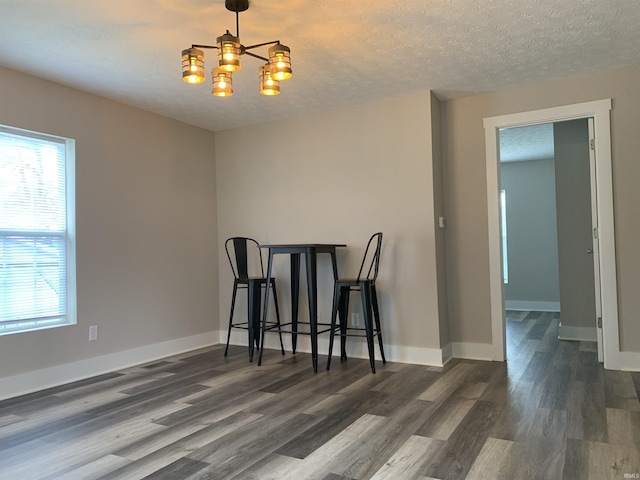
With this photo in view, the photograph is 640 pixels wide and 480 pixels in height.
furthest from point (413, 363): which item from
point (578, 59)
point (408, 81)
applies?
point (578, 59)

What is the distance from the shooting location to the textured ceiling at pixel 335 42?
8.14ft

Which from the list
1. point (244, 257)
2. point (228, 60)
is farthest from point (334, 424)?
point (244, 257)

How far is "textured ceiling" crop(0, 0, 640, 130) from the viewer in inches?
97.7

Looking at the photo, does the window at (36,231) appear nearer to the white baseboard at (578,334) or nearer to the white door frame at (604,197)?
the white door frame at (604,197)

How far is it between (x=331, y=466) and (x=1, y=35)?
9.83 ft

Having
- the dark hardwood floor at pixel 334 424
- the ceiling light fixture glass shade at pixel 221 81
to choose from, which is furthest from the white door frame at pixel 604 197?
the ceiling light fixture glass shade at pixel 221 81

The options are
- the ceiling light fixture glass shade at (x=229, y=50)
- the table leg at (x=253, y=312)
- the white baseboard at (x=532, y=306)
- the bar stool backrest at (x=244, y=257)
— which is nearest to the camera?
the ceiling light fixture glass shade at (x=229, y=50)

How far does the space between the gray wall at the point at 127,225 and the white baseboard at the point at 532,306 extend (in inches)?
191

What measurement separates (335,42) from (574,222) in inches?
132

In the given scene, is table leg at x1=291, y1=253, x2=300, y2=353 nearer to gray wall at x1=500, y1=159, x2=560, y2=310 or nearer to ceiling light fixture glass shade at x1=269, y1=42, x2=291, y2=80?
ceiling light fixture glass shade at x1=269, y1=42, x2=291, y2=80

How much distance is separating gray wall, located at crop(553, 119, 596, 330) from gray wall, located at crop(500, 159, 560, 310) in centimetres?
241

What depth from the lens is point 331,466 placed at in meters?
2.02

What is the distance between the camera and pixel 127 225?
4012mm

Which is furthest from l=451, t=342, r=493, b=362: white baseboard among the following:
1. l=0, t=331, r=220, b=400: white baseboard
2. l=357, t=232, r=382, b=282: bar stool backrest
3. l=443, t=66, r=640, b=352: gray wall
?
l=0, t=331, r=220, b=400: white baseboard
